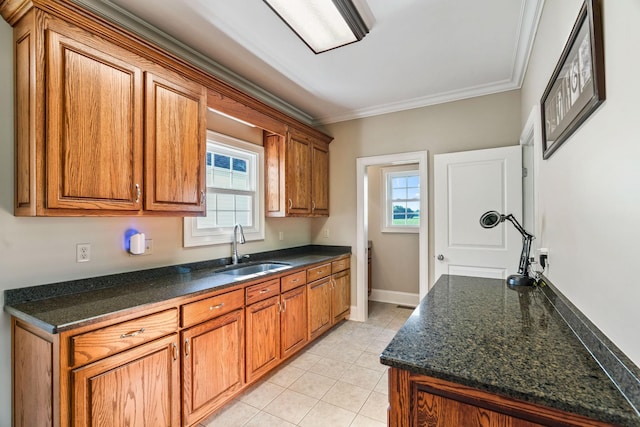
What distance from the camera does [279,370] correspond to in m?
2.64

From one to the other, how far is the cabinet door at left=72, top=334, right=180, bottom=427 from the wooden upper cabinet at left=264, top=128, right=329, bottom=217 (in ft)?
5.92

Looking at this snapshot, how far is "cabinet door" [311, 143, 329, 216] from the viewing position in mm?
3672

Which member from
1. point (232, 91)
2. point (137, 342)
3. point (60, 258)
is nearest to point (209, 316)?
point (137, 342)

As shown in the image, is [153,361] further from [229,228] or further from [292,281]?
[229,228]

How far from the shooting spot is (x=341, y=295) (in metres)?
3.63

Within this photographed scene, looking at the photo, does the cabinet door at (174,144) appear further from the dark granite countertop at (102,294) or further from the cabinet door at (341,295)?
the cabinet door at (341,295)

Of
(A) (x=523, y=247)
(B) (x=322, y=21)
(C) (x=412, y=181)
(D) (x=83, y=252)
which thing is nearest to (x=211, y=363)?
(D) (x=83, y=252)

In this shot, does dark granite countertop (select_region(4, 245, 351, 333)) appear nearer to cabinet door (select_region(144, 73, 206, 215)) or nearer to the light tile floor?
cabinet door (select_region(144, 73, 206, 215))

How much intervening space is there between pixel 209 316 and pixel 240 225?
1185 mm

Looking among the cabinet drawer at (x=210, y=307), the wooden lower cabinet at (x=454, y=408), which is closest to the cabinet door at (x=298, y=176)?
the cabinet drawer at (x=210, y=307)

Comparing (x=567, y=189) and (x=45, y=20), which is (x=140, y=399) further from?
(x=567, y=189)

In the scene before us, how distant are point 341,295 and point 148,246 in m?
2.22

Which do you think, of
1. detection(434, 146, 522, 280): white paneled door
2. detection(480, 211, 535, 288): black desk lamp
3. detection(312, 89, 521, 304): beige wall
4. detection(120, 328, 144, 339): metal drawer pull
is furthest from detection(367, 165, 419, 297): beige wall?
detection(120, 328, 144, 339): metal drawer pull

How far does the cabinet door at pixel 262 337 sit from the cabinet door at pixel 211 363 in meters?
0.09
